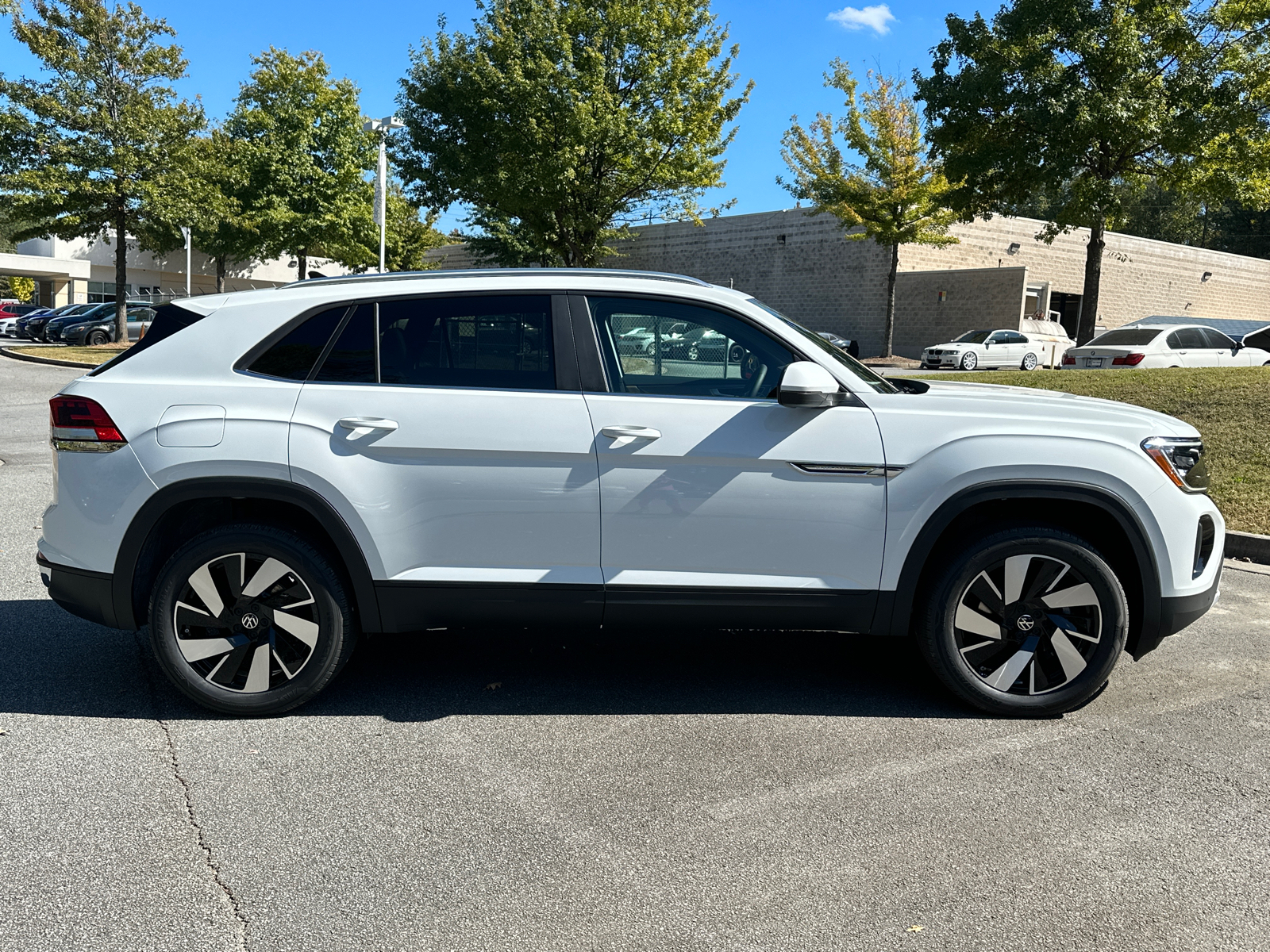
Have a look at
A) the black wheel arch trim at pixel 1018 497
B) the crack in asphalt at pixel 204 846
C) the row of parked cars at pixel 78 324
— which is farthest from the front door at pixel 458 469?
the row of parked cars at pixel 78 324

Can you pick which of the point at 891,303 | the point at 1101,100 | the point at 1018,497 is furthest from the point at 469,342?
the point at 891,303

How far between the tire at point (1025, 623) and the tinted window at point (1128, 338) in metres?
18.1

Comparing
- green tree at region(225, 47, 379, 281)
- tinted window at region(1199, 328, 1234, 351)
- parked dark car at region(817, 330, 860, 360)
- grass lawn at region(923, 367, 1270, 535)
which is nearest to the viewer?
parked dark car at region(817, 330, 860, 360)

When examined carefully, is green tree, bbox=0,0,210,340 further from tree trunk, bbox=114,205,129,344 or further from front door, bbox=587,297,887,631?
front door, bbox=587,297,887,631

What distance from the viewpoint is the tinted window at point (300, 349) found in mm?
4109

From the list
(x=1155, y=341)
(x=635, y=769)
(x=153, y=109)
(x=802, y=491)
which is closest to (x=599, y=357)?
(x=802, y=491)

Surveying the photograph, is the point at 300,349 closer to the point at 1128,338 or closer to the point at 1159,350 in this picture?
the point at 1159,350

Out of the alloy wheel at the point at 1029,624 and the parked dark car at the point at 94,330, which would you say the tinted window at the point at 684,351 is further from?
the parked dark car at the point at 94,330

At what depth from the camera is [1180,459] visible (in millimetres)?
4164

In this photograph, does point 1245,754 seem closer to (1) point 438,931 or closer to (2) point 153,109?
(1) point 438,931

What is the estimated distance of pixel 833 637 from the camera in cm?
542

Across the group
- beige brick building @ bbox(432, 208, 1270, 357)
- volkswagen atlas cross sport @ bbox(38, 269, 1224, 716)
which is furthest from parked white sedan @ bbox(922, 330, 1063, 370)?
volkswagen atlas cross sport @ bbox(38, 269, 1224, 716)

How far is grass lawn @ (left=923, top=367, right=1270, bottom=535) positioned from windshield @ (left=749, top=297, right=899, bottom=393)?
4.94 meters

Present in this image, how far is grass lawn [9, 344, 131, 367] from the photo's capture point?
25.8 m
